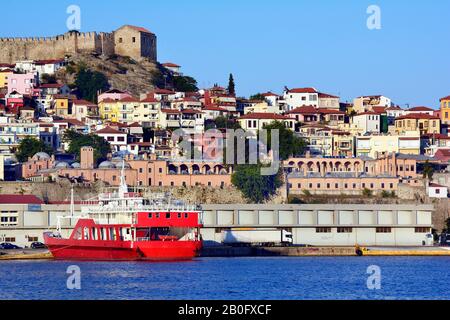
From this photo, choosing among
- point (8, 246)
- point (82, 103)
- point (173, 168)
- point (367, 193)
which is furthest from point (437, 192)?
point (82, 103)

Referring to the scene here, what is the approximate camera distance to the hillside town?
8006cm

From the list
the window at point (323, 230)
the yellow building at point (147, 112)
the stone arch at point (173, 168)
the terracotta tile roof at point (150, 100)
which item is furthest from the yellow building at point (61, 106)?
the window at point (323, 230)

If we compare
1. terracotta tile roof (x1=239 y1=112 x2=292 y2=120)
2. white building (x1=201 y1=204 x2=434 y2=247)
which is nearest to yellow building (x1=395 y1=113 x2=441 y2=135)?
terracotta tile roof (x1=239 y1=112 x2=292 y2=120)

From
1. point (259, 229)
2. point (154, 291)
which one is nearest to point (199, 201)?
point (259, 229)

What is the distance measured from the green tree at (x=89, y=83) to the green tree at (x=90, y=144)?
55.4ft

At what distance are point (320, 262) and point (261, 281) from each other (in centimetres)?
1285

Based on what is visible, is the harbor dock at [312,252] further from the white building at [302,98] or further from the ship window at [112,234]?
the white building at [302,98]

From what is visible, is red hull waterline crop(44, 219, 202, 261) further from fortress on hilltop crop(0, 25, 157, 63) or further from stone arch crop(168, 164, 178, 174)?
fortress on hilltop crop(0, 25, 157, 63)

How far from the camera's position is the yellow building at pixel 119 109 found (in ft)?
324

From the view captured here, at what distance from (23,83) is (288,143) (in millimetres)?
26133

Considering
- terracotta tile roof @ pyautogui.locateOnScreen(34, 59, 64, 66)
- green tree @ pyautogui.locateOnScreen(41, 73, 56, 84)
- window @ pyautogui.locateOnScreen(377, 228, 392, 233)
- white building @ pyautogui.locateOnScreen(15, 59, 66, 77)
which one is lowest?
window @ pyautogui.locateOnScreen(377, 228, 392, 233)

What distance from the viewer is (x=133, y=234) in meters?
51.1

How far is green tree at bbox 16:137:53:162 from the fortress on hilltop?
79.9ft
